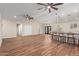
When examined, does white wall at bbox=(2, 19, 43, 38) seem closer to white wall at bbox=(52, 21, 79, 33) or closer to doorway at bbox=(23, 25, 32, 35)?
doorway at bbox=(23, 25, 32, 35)

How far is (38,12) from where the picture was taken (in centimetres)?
236

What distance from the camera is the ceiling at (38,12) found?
2324mm

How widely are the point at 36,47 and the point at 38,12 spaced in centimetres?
66

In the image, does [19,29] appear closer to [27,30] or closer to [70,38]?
[27,30]

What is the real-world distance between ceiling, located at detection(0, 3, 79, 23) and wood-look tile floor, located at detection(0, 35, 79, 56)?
0.38m

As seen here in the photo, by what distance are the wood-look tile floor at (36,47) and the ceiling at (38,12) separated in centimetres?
38

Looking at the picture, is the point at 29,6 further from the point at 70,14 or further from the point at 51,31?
the point at 70,14

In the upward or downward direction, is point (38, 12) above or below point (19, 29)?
above

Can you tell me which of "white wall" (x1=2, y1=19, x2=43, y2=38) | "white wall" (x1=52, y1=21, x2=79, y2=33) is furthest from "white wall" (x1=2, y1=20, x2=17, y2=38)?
"white wall" (x1=52, y1=21, x2=79, y2=33)

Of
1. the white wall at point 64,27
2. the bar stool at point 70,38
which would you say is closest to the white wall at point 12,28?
the white wall at point 64,27

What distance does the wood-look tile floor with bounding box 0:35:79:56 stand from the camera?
235 cm

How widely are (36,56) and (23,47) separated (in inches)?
12.4

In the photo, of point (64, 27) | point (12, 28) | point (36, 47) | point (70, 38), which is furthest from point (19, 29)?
point (70, 38)

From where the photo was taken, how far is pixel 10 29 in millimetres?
2369
